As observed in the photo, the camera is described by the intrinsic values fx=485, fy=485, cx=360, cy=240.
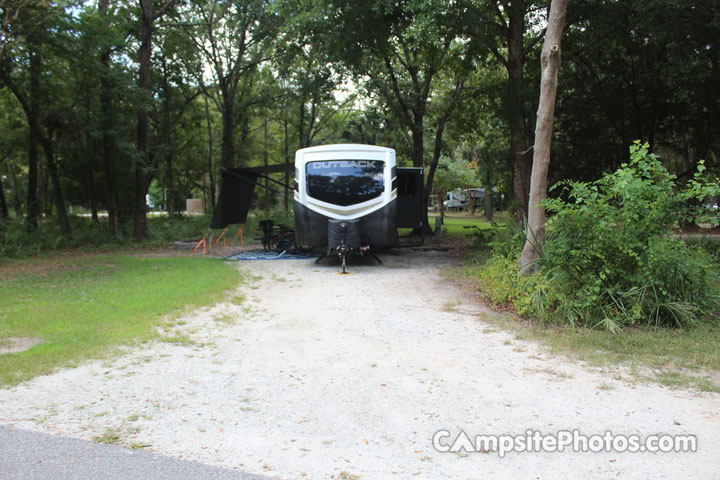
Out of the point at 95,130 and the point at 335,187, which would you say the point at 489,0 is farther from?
the point at 95,130

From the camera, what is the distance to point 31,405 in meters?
4.17

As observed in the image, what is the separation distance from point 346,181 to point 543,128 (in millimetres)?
5674

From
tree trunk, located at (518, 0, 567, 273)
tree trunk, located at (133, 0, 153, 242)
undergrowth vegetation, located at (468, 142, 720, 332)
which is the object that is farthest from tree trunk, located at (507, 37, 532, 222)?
tree trunk, located at (133, 0, 153, 242)

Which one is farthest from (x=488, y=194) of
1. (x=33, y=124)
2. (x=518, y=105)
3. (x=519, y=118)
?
(x=33, y=124)

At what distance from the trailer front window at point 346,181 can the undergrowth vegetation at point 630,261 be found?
605 centimetres

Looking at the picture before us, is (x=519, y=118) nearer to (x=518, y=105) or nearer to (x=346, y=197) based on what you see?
(x=518, y=105)

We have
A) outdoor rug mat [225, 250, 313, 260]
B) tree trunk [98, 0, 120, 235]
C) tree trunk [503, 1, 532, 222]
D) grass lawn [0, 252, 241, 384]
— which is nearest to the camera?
grass lawn [0, 252, 241, 384]

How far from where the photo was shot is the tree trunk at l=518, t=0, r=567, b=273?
26.1 ft

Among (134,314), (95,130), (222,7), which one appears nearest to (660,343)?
(134,314)

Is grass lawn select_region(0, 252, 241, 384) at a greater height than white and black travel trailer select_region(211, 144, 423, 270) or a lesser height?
lesser

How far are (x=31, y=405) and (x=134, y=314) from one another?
3.18 metres

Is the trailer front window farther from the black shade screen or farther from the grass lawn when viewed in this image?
the black shade screen

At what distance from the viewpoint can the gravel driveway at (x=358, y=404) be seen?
3.31m

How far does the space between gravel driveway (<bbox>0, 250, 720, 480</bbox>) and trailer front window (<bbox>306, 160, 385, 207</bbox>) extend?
621 centimetres
